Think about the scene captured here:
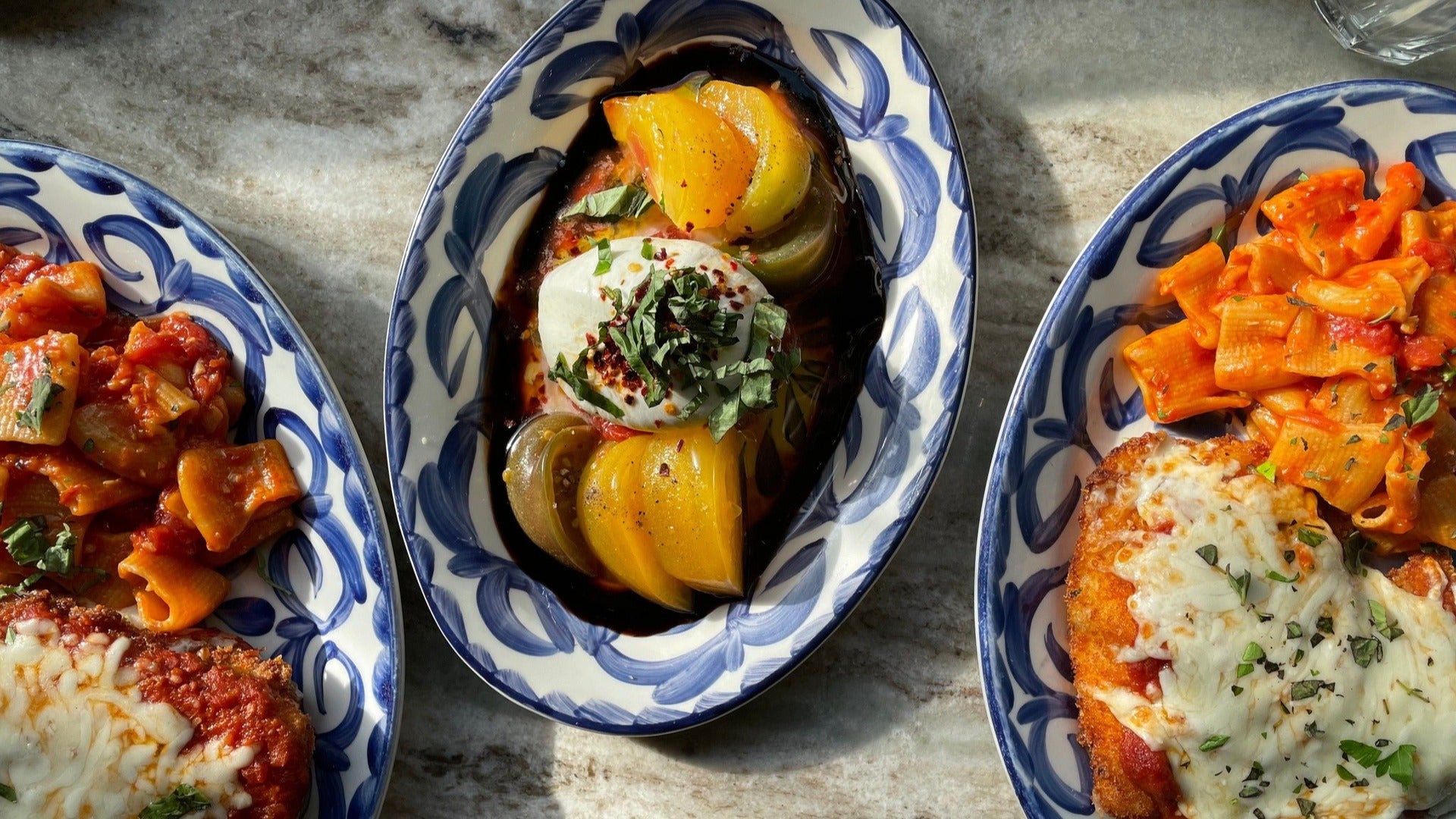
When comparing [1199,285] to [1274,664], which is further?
[1199,285]

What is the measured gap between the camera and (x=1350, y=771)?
8.04 feet

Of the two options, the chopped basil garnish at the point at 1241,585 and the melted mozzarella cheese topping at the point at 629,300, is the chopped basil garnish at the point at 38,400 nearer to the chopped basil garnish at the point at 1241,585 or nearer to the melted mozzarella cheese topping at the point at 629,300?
the melted mozzarella cheese topping at the point at 629,300

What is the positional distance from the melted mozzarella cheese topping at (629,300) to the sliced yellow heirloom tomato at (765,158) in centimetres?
14

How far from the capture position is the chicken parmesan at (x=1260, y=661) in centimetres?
240

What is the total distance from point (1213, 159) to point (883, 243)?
907 mm

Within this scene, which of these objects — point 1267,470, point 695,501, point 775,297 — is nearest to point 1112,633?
point 1267,470

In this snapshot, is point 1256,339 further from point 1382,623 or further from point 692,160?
point 692,160

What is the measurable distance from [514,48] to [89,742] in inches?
93.0

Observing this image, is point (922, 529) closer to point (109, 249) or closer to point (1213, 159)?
point (1213, 159)

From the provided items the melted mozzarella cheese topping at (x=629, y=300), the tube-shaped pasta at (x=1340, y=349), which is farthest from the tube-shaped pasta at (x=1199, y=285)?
the melted mozzarella cheese topping at (x=629, y=300)

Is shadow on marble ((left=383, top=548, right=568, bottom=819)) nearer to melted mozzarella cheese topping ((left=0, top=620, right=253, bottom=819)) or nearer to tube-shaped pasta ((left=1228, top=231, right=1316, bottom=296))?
melted mozzarella cheese topping ((left=0, top=620, right=253, bottom=819))

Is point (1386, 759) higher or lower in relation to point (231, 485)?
lower

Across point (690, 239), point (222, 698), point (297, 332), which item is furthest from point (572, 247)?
point (222, 698)

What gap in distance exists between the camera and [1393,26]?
2.88 m
